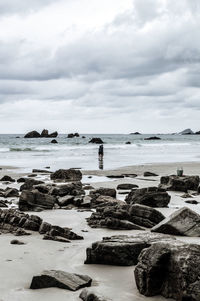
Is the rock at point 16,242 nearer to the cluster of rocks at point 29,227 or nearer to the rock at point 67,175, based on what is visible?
the cluster of rocks at point 29,227

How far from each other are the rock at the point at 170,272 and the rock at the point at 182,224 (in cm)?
248

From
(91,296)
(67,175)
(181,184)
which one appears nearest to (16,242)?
(91,296)

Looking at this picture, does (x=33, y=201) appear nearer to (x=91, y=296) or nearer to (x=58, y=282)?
(x=58, y=282)

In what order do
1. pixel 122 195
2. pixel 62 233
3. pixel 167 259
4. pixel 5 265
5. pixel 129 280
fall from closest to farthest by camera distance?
pixel 167 259 → pixel 129 280 → pixel 5 265 → pixel 62 233 → pixel 122 195

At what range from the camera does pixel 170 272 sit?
3.85 m

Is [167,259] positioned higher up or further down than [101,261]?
higher up

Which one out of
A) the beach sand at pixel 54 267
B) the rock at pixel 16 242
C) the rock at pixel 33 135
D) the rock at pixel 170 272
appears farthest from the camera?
the rock at pixel 33 135

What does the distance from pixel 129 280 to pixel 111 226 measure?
9.01 ft

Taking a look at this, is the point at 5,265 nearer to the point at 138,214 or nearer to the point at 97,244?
the point at 97,244

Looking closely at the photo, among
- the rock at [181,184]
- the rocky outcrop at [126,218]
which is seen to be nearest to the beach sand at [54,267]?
the rocky outcrop at [126,218]

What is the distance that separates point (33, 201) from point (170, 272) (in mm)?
6026

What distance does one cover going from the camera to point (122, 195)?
12.0m

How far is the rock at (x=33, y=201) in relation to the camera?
923 cm

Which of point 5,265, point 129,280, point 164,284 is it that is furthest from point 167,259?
point 5,265
